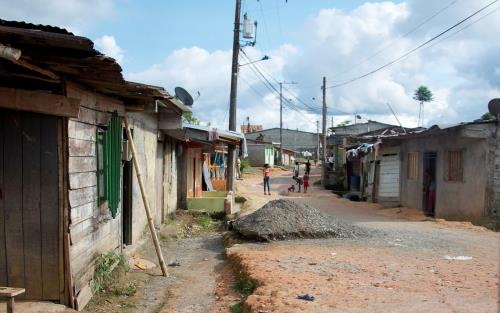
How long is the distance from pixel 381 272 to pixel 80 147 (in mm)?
4630

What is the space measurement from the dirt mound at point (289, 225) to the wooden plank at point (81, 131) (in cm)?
468

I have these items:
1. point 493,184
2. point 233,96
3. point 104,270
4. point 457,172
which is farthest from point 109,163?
point 233,96

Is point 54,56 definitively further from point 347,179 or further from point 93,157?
point 347,179

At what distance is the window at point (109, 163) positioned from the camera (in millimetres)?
7367

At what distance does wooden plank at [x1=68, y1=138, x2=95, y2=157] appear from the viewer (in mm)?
5992

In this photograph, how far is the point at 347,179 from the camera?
3127 centimetres

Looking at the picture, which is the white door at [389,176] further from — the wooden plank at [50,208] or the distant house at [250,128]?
the distant house at [250,128]

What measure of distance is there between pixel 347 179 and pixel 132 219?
75.4 feet

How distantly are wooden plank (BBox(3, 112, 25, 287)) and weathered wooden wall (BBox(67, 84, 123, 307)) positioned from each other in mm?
553

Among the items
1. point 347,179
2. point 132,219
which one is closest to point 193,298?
point 132,219

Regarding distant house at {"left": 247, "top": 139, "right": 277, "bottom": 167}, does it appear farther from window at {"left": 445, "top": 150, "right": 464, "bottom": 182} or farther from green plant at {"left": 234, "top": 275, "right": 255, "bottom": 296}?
green plant at {"left": 234, "top": 275, "right": 255, "bottom": 296}

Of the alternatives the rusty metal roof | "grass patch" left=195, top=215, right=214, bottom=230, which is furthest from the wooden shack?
"grass patch" left=195, top=215, right=214, bottom=230

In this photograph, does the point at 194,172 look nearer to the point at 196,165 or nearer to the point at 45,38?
the point at 196,165

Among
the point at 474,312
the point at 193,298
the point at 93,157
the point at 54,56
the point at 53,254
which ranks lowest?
the point at 193,298
